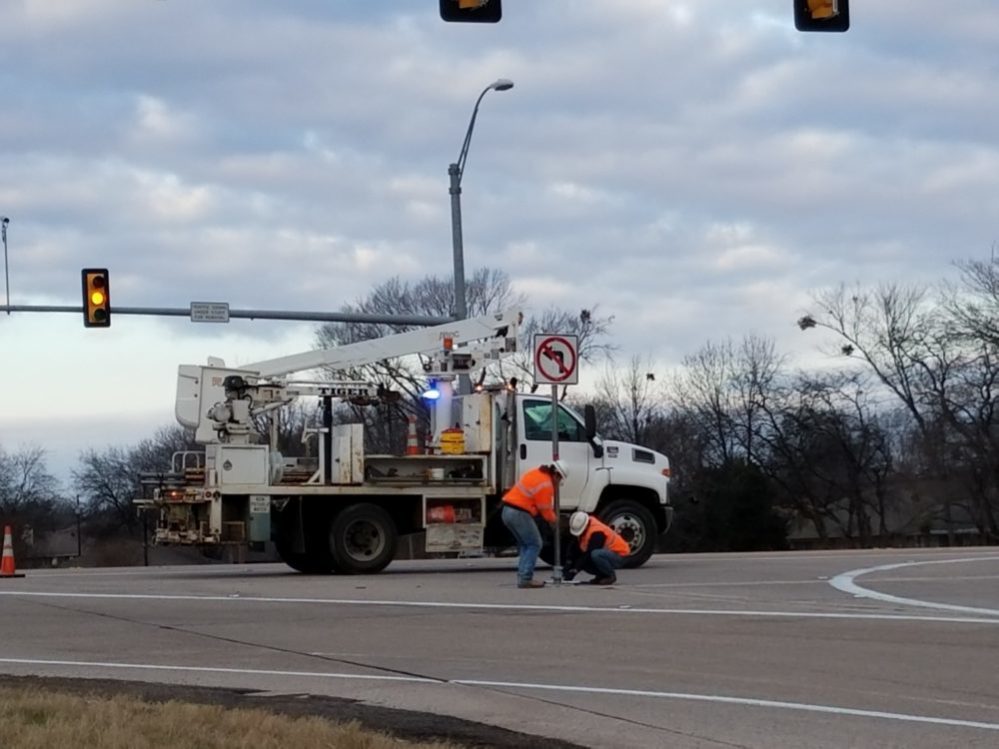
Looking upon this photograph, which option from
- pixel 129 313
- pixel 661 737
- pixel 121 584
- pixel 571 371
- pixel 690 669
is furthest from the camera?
pixel 129 313

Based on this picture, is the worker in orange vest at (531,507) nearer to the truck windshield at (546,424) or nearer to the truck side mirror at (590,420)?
the truck side mirror at (590,420)

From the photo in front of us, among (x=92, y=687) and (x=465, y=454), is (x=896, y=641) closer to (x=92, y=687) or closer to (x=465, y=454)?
(x=92, y=687)

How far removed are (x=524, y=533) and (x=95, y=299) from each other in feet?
37.3

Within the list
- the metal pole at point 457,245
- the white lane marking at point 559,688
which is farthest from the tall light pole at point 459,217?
the white lane marking at point 559,688

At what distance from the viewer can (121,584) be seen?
1950 centimetres

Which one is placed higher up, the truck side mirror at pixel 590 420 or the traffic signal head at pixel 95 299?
the traffic signal head at pixel 95 299

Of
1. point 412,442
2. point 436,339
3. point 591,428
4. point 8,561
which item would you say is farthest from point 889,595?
point 8,561

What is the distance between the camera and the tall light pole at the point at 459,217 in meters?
28.3

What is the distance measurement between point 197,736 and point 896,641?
6.25m

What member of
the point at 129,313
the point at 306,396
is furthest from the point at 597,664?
the point at 129,313

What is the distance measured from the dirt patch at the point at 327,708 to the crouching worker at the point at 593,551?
8372mm

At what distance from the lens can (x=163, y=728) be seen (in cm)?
738

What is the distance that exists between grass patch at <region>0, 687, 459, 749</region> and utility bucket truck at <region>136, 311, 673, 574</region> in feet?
39.3

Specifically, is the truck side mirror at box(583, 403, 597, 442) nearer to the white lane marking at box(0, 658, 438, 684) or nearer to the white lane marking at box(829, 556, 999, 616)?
the white lane marking at box(829, 556, 999, 616)
